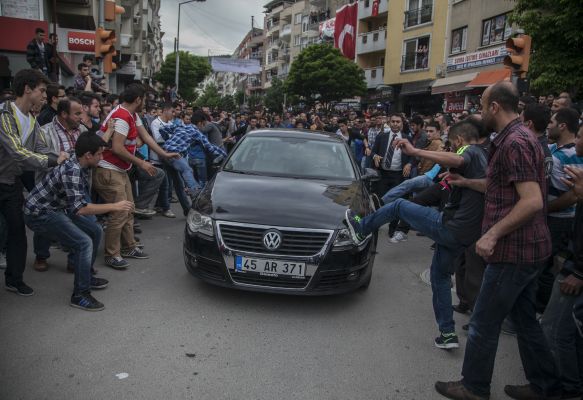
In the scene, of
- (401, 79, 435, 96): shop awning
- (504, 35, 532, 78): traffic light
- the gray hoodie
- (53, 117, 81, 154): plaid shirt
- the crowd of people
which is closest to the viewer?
the crowd of people

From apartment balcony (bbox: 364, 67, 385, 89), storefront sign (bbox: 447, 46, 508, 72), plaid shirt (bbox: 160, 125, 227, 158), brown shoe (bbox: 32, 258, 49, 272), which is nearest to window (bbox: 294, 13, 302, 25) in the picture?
apartment balcony (bbox: 364, 67, 385, 89)

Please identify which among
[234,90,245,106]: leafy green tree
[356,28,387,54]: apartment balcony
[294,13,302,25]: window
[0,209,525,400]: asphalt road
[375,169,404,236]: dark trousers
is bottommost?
[0,209,525,400]: asphalt road

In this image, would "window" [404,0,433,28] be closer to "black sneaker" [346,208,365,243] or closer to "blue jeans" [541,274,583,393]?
"black sneaker" [346,208,365,243]

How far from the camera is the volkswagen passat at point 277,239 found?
14.2ft

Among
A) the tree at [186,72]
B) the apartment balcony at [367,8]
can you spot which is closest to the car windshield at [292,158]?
the apartment balcony at [367,8]

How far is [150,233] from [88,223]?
100 inches

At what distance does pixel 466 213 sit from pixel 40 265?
4307mm

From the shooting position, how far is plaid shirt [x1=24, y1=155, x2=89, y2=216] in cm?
418

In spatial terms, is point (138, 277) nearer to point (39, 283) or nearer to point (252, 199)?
point (39, 283)

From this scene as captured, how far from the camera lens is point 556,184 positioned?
4.36 meters

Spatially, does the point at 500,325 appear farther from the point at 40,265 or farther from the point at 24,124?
the point at 40,265

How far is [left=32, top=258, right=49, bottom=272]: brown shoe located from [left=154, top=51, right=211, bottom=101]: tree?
2388 inches

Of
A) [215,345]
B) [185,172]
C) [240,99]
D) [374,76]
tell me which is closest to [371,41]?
[374,76]

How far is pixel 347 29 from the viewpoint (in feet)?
130
